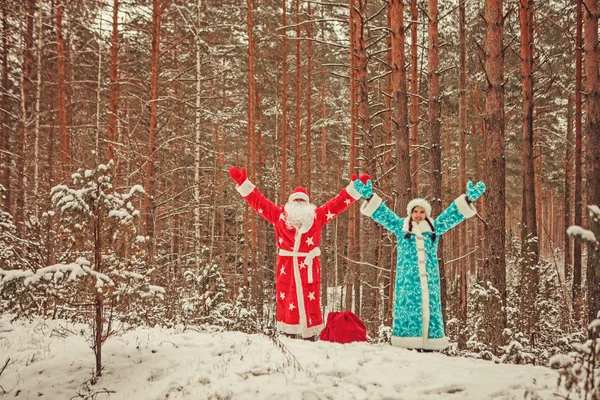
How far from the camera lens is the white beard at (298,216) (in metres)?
6.13

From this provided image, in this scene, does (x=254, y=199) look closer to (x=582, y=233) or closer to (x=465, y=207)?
(x=465, y=207)

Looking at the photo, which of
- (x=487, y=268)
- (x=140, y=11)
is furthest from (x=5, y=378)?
(x=140, y=11)

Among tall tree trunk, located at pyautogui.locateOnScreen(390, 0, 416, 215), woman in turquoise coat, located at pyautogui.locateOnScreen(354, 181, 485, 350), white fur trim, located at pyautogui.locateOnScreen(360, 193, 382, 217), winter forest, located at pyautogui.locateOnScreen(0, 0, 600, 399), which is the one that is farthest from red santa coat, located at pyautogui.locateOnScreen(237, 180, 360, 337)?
tall tree trunk, located at pyautogui.locateOnScreen(390, 0, 416, 215)

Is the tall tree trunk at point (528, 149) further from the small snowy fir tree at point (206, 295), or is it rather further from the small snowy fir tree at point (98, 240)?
the small snowy fir tree at point (98, 240)

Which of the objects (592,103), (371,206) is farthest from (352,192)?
(592,103)

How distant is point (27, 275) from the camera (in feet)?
13.4

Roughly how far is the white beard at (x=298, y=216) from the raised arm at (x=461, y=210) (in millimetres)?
1829

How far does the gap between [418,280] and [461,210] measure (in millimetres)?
1168

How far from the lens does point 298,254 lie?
6.07m

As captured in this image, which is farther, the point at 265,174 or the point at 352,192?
the point at 265,174

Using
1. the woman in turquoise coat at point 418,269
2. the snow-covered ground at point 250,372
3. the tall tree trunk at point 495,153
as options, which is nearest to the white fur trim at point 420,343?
the woman in turquoise coat at point 418,269

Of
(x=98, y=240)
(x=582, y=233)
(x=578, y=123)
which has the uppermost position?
(x=578, y=123)

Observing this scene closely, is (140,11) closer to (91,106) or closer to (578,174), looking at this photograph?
(91,106)

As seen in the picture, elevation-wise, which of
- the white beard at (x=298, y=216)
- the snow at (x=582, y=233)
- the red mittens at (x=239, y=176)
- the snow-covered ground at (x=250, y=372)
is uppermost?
the red mittens at (x=239, y=176)
